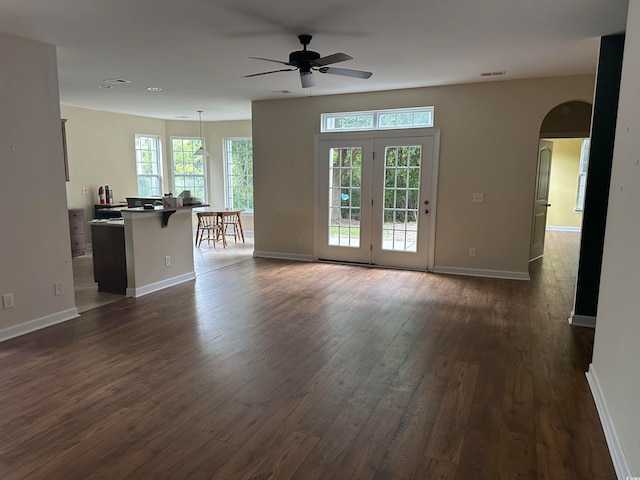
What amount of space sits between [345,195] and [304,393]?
4276mm

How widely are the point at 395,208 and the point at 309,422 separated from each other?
4.35 metres

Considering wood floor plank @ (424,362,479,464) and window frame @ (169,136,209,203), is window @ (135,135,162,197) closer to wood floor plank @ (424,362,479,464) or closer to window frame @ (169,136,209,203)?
window frame @ (169,136,209,203)

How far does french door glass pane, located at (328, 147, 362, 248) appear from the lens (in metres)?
6.50

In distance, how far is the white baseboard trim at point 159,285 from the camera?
4.91 meters

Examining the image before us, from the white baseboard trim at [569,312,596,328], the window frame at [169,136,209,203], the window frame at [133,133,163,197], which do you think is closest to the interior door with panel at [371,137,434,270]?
the white baseboard trim at [569,312,596,328]

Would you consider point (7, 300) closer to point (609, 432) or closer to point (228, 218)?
point (609, 432)

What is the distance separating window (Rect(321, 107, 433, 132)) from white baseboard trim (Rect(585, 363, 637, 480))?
4.10 meters

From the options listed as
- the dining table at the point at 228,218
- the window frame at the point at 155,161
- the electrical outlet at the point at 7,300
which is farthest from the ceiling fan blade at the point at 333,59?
the window frame at the point at 155,161

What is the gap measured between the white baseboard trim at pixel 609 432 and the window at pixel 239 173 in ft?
26.3

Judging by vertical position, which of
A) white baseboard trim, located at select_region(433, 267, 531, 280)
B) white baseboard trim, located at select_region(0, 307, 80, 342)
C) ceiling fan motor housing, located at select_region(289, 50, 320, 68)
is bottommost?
white baseboard trim, located at select_region(0, 307, 80, 342)

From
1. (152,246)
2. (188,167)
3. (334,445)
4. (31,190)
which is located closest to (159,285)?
(152,246)

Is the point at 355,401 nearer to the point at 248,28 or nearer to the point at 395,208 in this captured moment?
the point at 248,28

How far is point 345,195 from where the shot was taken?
6.62m

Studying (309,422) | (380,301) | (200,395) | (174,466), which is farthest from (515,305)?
(174,466)
